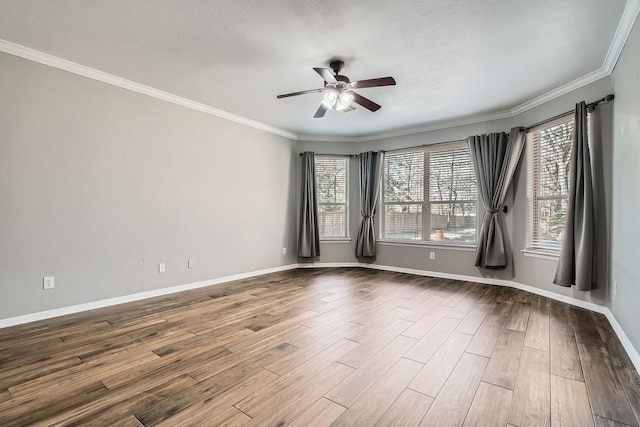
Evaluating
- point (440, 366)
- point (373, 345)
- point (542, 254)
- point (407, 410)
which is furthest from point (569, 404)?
point (542, 254)

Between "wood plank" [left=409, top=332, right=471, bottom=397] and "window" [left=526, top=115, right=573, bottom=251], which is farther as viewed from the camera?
"window" [left=526, top=115, right=573, bottom=251]

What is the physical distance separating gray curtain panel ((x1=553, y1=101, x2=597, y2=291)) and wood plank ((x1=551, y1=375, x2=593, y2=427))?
1.87m

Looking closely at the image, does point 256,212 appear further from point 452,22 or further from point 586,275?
point 586,275

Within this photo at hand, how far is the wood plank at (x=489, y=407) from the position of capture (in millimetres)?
1638

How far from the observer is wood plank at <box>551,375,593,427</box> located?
165cm

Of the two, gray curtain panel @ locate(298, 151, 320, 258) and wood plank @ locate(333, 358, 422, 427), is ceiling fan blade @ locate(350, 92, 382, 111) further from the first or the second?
gray curtain panel @ locate(298, 151, 320, 258)

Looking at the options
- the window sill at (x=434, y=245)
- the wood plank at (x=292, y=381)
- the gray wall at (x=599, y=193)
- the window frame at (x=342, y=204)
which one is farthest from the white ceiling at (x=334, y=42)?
the wood plank at (x=292, y=381)

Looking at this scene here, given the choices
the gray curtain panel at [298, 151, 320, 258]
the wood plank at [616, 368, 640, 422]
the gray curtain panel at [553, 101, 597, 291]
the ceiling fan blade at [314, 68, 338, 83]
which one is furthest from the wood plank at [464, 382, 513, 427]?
the gray curtain panel at [298, 151, 320, 258]

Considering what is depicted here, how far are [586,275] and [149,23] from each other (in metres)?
4.98

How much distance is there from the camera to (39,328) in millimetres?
2912

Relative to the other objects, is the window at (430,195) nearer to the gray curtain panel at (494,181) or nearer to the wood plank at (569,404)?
the gray curtain panel at (494,181)

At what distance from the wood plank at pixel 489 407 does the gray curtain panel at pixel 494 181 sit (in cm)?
320

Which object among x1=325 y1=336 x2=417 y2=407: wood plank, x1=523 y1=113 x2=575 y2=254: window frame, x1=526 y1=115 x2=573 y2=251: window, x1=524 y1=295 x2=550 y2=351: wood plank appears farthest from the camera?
x1=523 y1=113 x2=575 y2=254: window frame

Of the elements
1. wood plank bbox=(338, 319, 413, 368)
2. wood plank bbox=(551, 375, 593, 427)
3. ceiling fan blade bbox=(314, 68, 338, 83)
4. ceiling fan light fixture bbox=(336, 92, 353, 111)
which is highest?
ceiling fan blade bbox=(314, 68, 338, 83)
